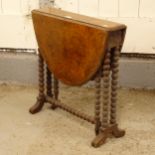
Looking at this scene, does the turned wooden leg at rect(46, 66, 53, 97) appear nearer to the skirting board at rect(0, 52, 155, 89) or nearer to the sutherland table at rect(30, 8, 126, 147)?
the sutherland table at rect(30, 8, 126, 147)

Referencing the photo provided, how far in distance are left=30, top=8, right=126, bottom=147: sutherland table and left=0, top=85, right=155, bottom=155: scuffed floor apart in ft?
0.31

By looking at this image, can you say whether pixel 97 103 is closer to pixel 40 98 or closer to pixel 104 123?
pixel 104 123

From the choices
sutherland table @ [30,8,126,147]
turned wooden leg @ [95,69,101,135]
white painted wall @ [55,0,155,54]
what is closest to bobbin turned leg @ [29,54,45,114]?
sutherland table @ [30,8,126,147]

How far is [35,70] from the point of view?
324cm

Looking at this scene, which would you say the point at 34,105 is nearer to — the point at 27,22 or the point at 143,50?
the point at 27,22

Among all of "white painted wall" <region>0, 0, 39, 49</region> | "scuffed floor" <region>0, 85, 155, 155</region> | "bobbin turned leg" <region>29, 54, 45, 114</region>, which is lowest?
"scuffed floor" <region>0, 85, 155, 155</region>

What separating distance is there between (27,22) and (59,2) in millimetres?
282

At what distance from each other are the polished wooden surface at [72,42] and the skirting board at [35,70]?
0.62m

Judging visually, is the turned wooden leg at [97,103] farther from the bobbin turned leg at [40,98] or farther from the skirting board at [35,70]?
the skirting board at [35,70]

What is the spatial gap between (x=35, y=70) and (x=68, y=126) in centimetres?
78

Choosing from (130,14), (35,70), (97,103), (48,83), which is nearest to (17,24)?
(35,70)

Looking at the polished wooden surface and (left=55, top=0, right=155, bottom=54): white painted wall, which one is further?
(left=55, top=0, right=155, bottom=54): white painted wall

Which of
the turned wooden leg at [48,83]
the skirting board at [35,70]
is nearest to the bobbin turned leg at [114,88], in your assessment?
the turned wooden leg at [48,83]

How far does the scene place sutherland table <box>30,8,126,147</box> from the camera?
87.7 inches
